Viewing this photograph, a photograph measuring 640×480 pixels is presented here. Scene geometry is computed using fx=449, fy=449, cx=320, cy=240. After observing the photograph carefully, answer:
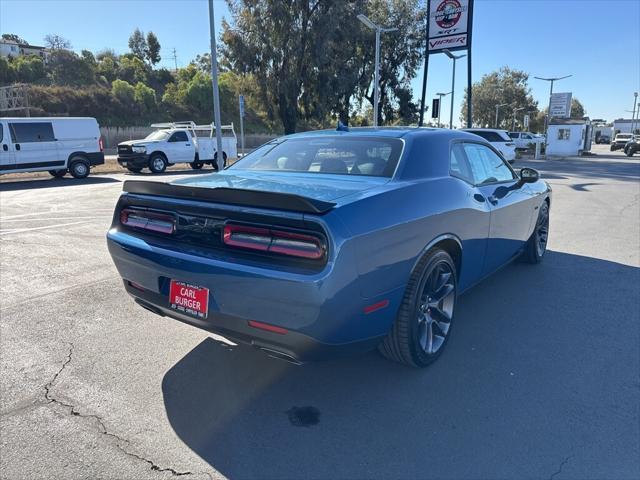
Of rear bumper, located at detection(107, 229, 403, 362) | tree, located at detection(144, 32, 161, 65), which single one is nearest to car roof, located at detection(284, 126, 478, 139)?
rear bumper, located at detection(107, 229, 403, 362)

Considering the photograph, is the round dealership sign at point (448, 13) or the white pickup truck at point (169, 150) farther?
the round dealership sign at point (448, 13)

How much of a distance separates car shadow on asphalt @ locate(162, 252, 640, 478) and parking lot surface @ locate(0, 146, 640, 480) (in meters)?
0.01

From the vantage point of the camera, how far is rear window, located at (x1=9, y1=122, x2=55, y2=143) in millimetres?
14688

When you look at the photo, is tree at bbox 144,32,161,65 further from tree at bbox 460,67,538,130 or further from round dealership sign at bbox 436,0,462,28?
round dealership sign at bbox 436,0,462,28

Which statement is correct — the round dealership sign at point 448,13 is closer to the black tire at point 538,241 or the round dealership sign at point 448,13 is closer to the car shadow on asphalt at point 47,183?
the car shadow on asphalt at point 47,183

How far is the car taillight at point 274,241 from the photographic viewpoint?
2289 millimetres

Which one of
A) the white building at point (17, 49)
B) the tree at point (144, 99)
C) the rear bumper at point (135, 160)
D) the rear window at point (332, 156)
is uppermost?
the white building at point (17, 49)

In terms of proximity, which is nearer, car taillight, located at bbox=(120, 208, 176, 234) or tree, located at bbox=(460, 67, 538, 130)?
car taillight, located at bbox=(120, 208, 176, 234)

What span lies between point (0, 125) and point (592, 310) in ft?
55.5

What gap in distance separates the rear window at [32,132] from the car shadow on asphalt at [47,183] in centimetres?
140

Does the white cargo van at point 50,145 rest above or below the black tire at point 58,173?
above

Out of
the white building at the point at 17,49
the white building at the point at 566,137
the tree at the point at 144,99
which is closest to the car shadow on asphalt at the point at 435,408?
the white building at the point at 566,137

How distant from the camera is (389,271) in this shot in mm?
2576

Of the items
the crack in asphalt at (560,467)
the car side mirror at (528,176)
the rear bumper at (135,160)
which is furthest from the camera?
the rear bumper at (135,160)
